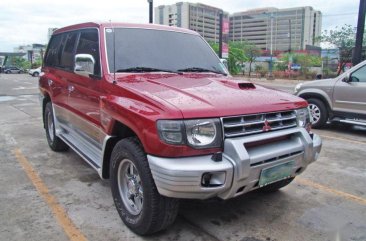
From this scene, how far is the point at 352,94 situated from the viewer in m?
8.29

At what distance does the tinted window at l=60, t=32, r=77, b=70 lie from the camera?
5.31 meters

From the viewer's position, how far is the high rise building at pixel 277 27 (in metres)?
79.4

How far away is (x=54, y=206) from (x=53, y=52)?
3.05 metres

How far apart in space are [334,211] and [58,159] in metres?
4.13

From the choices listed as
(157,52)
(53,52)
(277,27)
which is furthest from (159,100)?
(277,27)

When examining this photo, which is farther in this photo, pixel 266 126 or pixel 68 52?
pixel 68 52

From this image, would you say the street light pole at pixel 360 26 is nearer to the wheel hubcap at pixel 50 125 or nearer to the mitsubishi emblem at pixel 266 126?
the wheel hubcap at pixel 50 125

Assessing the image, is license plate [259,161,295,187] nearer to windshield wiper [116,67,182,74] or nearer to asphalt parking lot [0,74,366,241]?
asphalt parking lot [0,74,366,241]

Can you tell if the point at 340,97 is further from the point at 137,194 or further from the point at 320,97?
the point at 137,194

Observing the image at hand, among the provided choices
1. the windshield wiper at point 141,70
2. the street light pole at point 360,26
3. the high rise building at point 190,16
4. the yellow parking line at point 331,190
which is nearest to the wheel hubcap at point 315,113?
the yellow parking line at point 331,190

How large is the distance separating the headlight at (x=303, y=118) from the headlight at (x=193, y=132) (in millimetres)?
1113

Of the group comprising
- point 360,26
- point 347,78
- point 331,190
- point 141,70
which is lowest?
point 331,190

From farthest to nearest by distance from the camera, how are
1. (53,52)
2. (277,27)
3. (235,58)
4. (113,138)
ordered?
(277,27) → (235,58) → (53,52) → (113,138)

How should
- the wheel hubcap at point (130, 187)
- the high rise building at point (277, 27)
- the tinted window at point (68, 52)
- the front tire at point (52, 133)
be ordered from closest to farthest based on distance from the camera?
the wheel hubcap at point (130, 187)
the tinted window at point (68, 52)
the front tire at point (52, 133)
the high rise building at point (277, 27)
